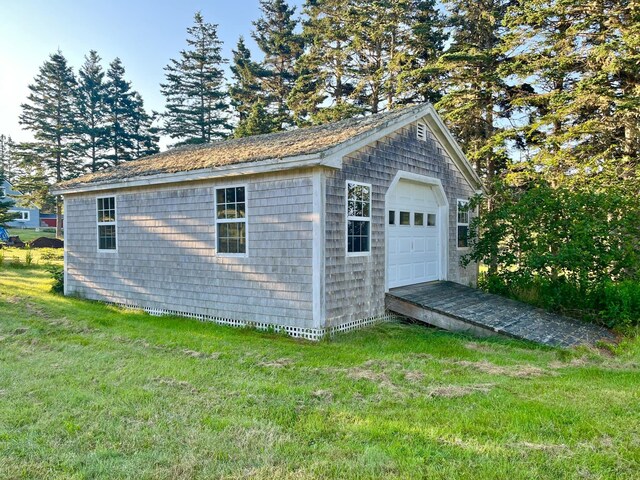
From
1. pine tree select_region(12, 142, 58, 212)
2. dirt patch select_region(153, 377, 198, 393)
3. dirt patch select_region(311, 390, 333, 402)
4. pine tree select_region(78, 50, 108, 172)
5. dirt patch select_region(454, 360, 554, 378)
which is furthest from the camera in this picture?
pine tree select_region(78, 50, 108, 172)

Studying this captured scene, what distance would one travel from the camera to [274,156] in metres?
7.27

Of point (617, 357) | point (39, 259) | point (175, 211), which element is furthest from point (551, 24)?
point (39, 259)

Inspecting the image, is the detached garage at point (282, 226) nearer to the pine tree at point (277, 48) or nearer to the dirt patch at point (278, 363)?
the dirt patch at point (278, 363)

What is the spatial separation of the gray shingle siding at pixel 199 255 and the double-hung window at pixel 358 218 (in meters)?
0.92

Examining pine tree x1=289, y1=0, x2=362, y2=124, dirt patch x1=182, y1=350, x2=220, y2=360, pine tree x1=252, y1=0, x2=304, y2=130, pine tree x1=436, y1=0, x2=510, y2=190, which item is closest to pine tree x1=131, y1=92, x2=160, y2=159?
pine tree x1=252, y1=0, x2=304, y2=130

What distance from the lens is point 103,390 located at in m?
4.50

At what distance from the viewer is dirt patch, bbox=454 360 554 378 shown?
5107mm

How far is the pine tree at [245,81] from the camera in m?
27.3

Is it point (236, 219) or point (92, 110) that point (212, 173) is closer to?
point (236, 219)

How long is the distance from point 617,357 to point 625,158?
8.72 metres

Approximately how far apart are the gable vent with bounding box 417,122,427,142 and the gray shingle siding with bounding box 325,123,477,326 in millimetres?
111

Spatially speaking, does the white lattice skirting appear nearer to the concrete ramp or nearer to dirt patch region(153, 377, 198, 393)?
the concrete ramp

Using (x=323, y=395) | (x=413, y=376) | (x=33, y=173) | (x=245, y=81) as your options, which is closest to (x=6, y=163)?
(x=33, y=173)

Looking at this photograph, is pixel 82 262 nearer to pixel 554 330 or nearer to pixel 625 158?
pixel 554 330
